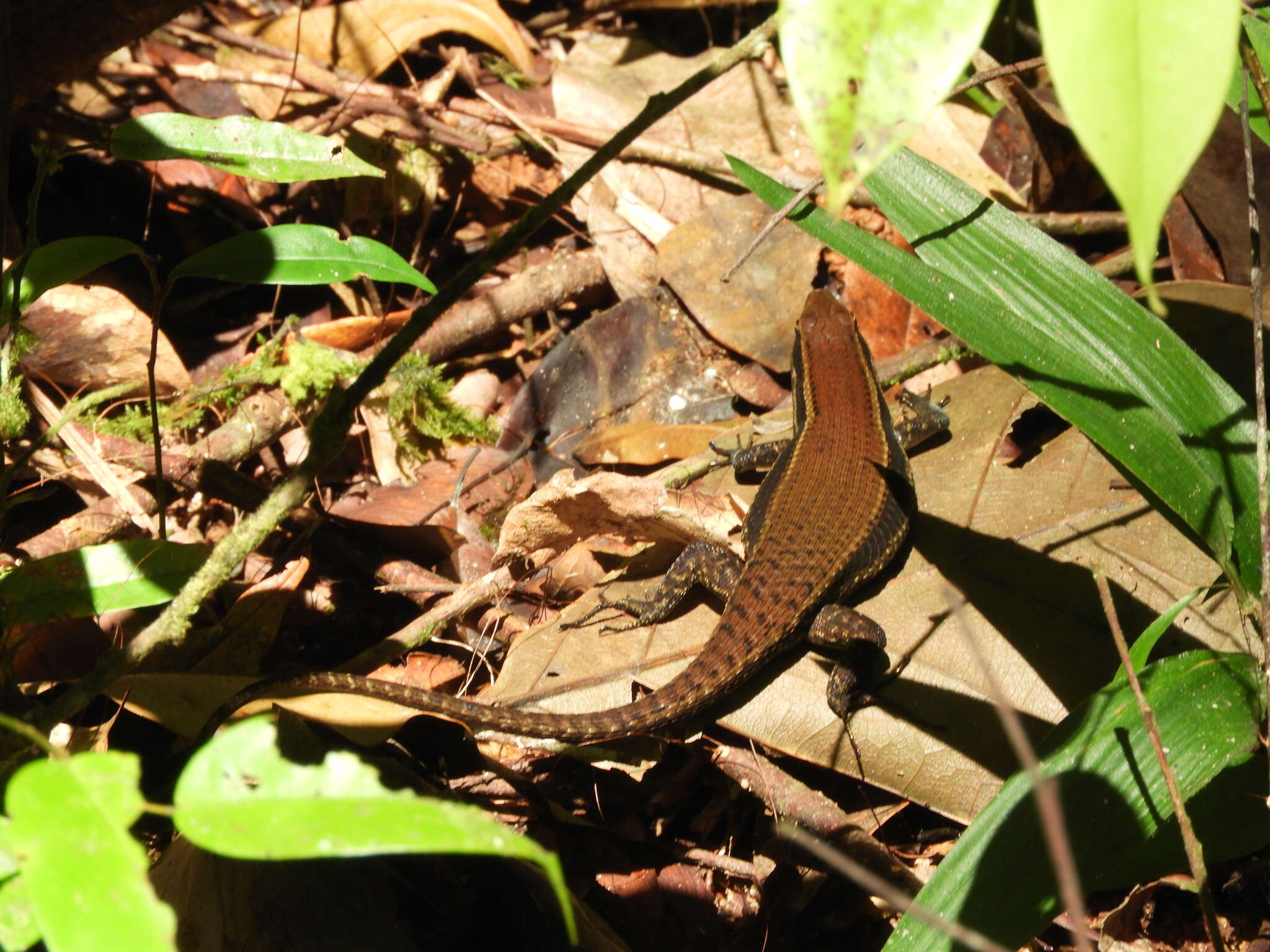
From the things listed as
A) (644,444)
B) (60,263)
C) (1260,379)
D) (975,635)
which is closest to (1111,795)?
(975,635)

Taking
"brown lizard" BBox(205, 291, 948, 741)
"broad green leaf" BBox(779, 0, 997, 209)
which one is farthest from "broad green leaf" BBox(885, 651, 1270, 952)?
"broad green leaf" BBox(779, 0, 997, 209)

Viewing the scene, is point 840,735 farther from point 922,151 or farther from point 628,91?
→ point 628,91

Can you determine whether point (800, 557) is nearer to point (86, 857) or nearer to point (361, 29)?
point (86, 857)

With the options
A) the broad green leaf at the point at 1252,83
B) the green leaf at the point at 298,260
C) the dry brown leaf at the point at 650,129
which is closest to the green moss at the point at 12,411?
the green leaf at the point at 298,260

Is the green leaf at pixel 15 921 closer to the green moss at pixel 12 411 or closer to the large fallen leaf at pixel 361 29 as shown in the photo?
the green moss at pixel 12 411

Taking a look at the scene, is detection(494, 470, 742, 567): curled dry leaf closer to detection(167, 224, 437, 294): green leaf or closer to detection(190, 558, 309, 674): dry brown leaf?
detection(190, 558, 309, 674): dry brown leaf
